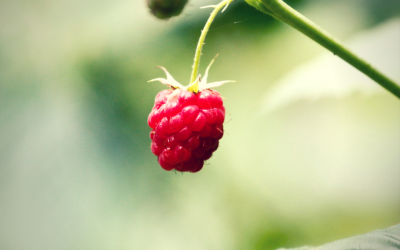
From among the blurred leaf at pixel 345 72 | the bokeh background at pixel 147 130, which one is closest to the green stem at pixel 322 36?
the blurred leaf at pixel 345 72

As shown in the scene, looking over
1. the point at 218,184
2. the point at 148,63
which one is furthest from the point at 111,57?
the point at 218,184

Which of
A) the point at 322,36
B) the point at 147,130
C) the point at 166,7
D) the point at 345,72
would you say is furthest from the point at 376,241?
the point at 147,130

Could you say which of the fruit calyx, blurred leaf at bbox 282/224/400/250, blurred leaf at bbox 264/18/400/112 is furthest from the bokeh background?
the fruit calyx

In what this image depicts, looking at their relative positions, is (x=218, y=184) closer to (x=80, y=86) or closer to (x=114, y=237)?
(x=114, y=237)

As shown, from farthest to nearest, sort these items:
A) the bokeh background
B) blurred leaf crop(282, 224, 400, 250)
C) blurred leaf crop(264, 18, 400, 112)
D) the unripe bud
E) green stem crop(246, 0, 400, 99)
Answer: the bokeh background
blurred leaf crop(264, 18, 400, 112)
the unripe bud
blurred leaf crop(282, 224, 400, 250)
green stem crop(246, 0, 400, 99)

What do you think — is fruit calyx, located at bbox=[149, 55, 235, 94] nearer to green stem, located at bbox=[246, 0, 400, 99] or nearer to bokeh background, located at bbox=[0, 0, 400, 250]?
green stem, located at bbox=[246, 0, 400, 99]

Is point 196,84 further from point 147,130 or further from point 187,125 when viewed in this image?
point 147,130
